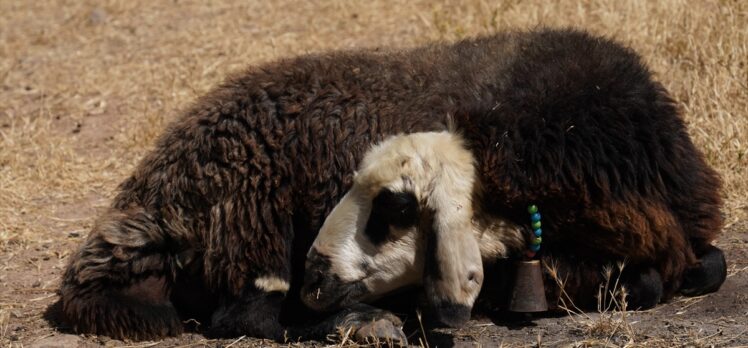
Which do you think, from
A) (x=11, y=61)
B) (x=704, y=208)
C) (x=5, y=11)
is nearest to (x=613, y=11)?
(x=704, y=208)

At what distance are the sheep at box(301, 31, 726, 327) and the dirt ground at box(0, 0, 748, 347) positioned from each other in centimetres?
32

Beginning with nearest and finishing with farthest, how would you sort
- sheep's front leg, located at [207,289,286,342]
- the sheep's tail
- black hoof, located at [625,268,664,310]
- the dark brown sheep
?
the dark brown sheep, black hoof, located at [625,268,664,310], sheep's front leg, located at [207,289,286,342], the sheep's tail

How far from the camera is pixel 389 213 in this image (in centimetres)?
489

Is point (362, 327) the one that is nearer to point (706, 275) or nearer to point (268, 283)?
point (268, 283)

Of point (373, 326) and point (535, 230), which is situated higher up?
point (535, 230)

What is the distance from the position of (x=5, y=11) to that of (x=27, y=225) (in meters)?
7.32

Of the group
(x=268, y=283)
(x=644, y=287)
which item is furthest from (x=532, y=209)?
(x=268, y=283)

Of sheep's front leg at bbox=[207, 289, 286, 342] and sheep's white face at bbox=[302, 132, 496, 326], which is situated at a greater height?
sheep's white face at bbox=[302, 132, 496, 326]

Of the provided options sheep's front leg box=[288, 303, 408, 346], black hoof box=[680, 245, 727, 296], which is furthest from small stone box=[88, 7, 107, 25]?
black hoof box=[680, 245, 727, 296]

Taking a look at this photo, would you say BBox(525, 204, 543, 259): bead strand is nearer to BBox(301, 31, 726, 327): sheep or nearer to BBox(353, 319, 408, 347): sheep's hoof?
BBox(301, 31, 726, 327): sheep

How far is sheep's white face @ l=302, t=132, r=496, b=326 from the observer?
185 inches

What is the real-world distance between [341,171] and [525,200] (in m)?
1.05

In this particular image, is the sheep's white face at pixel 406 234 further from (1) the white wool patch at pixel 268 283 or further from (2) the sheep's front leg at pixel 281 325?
(1) the white wool patch at pixel 268 283

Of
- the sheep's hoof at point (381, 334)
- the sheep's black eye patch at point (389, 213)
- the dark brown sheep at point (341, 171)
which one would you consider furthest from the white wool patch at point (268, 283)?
the sheep's black eye patch at point (389, 213)
